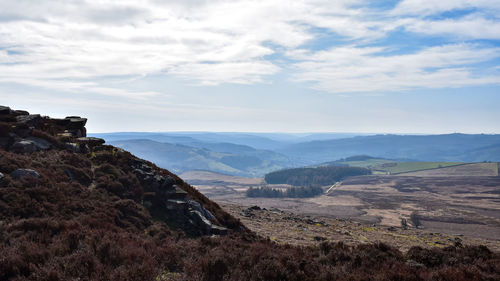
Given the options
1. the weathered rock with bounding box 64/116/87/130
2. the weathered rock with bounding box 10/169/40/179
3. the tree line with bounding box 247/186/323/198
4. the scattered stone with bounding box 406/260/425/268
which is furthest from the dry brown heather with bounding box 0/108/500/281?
the tree line with bounding box 247/186/323/198

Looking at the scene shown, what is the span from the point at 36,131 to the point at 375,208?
118654mm

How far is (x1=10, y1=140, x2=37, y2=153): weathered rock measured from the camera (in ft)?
66.2

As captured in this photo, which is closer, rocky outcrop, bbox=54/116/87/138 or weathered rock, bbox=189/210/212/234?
weathered rock, bbox=189/210/212/234

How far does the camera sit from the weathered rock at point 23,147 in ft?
66.2

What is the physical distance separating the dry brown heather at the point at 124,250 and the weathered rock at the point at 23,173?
281mm

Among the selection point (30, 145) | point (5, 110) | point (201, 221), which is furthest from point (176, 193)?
point (5, 110)

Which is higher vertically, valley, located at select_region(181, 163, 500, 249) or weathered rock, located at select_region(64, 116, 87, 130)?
weathered rock, located at select_region(64, 116, 87, 130)

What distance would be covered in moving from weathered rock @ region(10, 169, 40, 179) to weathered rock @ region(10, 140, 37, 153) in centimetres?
479

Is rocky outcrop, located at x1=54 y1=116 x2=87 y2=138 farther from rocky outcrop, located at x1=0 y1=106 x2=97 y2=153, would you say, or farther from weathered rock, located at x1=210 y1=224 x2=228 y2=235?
weathered rock, located at x1=210 y1=224 x2=228 y2=235

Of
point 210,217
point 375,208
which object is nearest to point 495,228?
point 375,208

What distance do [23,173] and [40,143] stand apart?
6480 millimetres

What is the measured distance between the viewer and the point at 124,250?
1019 cm

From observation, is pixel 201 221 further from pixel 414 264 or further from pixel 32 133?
pixel 32 133

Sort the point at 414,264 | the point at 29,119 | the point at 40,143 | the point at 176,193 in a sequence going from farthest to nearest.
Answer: the point at 29,119, the point at 40,143, the point at 176,193, the point at 414,264
